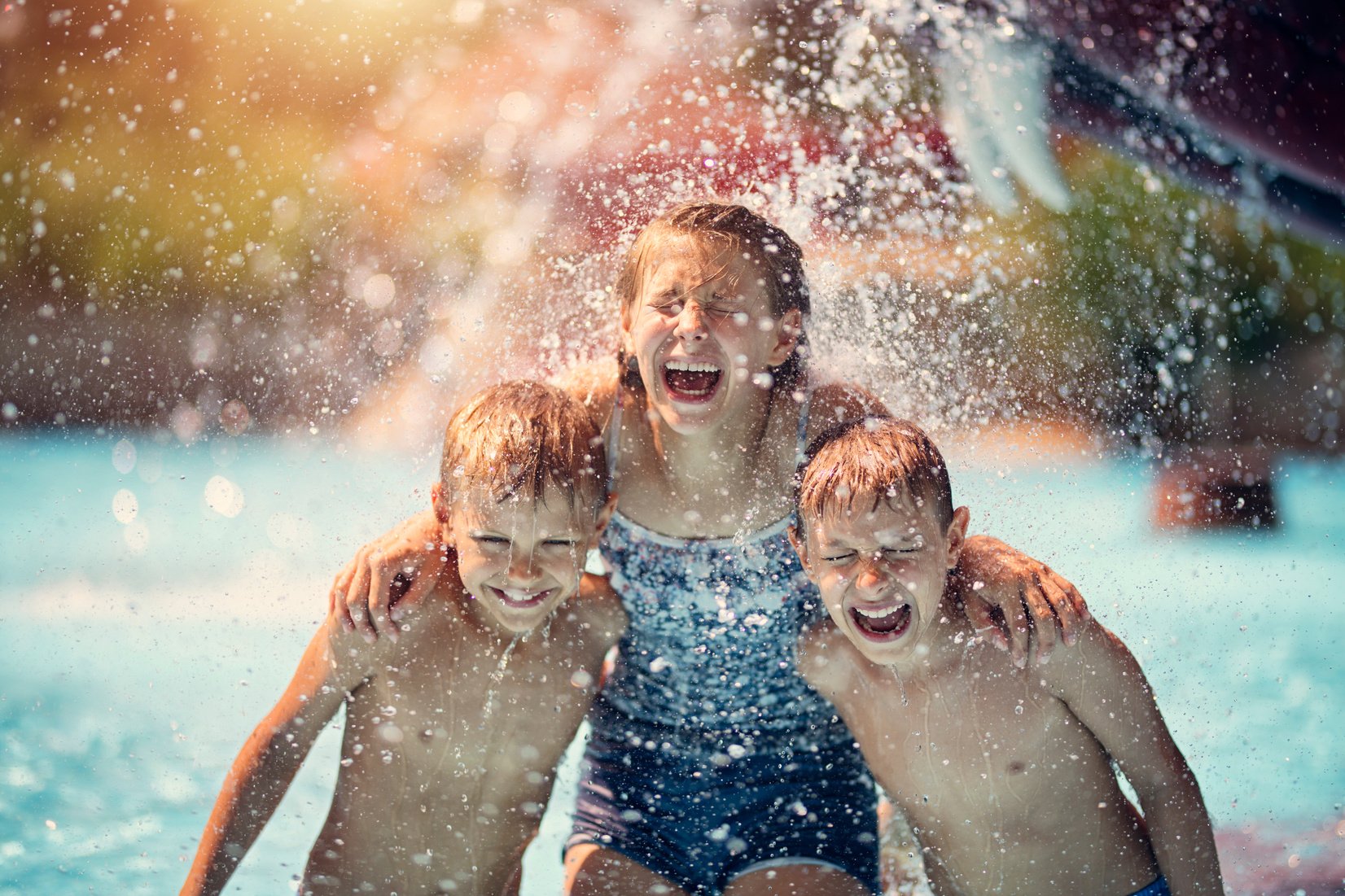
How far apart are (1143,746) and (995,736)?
25 cm

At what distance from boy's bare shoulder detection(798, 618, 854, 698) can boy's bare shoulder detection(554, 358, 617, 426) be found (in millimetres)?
586

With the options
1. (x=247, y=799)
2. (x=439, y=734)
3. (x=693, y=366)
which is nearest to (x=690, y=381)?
(x=693, y=366)

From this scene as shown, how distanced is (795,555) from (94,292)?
7.31 feet

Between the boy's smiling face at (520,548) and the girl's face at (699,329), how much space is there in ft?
0.85

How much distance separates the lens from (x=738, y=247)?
2256 mm

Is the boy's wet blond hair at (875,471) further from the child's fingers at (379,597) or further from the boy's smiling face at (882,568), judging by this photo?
the child's fingers at (379,597)

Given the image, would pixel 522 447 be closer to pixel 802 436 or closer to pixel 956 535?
pixel 802 436

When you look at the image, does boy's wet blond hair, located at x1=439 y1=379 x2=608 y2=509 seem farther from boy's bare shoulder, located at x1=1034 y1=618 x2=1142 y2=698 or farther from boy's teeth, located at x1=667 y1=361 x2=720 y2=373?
boy's bare shoulder, located at x1=1034 y1=618 x2=1142 y2=698

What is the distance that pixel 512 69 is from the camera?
3.15 meters

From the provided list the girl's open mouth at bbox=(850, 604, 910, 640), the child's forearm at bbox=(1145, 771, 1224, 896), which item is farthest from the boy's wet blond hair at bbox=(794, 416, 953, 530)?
the child's forearm at bbox=(1145, 771, 1224, 896)

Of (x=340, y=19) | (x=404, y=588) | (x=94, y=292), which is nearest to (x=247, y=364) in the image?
(x=94, y=292)

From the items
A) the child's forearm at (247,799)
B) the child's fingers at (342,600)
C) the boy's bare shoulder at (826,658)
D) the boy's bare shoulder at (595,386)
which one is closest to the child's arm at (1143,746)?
the boy's bare shoulder at (826,658)

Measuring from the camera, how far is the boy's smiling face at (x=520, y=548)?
6.97 ft

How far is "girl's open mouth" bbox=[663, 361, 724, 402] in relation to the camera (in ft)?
7.14
